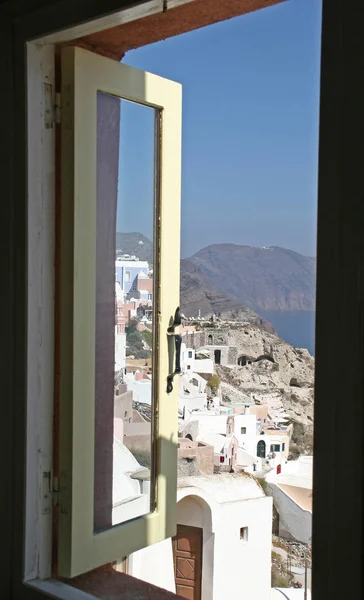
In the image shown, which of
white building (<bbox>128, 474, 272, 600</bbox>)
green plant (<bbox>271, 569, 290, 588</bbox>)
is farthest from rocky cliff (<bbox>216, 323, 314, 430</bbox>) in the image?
green plant (<bbox>271, 569, 290, 588</bbox>)

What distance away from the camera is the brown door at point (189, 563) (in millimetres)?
8648

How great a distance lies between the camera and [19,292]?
1528 millimetres

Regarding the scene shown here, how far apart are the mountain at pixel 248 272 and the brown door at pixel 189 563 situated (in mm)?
3784

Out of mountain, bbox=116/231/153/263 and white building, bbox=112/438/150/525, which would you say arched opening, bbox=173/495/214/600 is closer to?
white building, bbox=112/438/150/525

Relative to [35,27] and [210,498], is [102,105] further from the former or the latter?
[210,498]

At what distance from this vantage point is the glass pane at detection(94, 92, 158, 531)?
1865mm

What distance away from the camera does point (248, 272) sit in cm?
1220

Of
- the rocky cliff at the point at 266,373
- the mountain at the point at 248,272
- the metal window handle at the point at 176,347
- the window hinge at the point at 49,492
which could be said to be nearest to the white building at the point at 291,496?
the rocky cliff at the point at 266,373

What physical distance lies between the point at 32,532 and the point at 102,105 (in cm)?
115

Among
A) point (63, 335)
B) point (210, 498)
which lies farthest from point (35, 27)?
point (210, 498)

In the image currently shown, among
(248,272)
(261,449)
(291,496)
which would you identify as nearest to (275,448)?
(261,449)

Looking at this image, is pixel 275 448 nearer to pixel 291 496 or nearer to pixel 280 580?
pixel 291 496

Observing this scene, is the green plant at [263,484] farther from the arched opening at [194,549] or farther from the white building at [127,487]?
the white building at [127,487]

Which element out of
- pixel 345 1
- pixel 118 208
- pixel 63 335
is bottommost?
pixel 63 335
